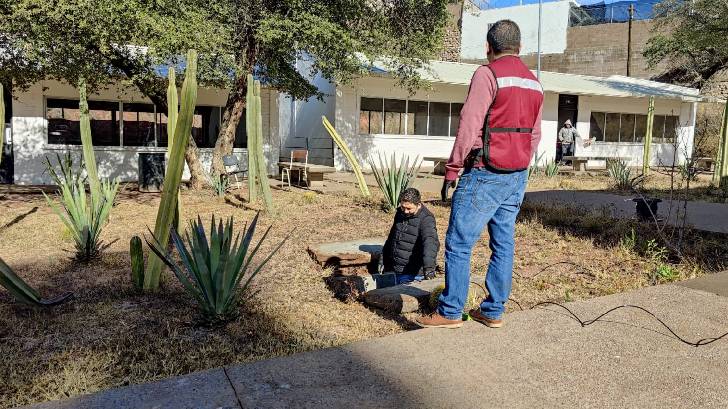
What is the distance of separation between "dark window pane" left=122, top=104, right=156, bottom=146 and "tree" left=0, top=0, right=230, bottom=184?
187 inches

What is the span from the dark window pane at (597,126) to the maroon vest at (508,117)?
2156cm

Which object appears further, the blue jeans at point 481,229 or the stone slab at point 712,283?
the stone slab at point 712,283

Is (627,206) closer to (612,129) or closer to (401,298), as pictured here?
(401,298)

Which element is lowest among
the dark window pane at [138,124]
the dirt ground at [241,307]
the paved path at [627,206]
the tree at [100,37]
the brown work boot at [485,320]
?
the dirt ground at [241,307]

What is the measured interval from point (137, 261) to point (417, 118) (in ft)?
51.9

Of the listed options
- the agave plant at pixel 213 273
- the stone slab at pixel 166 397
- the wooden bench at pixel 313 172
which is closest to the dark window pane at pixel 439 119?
the wooden bench at pixel 313 172

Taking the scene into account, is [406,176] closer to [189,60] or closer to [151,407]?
[189,60]

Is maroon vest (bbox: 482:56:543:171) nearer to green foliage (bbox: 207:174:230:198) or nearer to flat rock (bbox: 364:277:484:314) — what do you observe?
flat rock (bbox: 364:277:484:314)

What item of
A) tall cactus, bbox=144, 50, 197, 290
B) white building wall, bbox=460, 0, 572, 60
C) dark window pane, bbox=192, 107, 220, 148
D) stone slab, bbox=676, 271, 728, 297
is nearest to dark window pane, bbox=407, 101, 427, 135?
dark window pane, bbox=192, 107, 220, 148

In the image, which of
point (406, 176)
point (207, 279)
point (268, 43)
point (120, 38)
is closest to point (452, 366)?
point (207, 279)

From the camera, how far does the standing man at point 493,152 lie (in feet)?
10.0

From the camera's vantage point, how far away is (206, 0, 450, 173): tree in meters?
10.8

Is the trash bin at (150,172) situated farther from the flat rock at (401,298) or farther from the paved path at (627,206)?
the flat rock at (401,298)

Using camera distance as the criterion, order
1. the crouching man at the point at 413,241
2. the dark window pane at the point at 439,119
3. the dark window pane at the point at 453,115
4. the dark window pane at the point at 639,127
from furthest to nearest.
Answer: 1. the dark window pane at the point at 639,127
2. the dark window pane at the point at 453,115
3. the dark window pane at the point at 439,119
4. the crouching man at the point at 413,241
